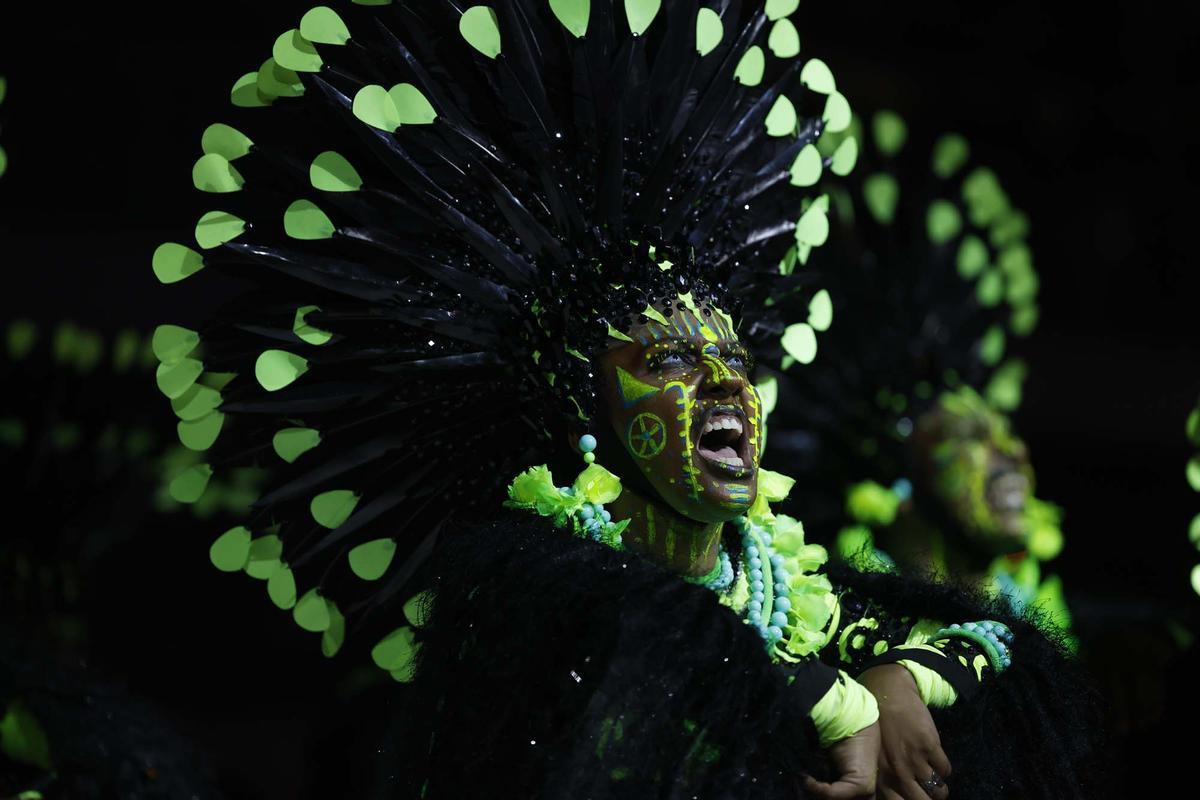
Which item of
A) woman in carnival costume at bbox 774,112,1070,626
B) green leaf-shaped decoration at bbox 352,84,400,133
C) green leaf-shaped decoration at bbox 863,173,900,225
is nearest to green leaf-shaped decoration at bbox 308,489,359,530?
green leaf-shaped decoration at bbox 352,84,400,133

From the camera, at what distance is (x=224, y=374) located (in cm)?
280

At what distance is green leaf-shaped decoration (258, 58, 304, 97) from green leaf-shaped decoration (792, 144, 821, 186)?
3.54ft

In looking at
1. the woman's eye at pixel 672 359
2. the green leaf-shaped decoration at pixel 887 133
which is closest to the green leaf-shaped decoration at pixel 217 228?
the woman's eye at pixel 672 359

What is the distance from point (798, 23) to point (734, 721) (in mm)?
3710

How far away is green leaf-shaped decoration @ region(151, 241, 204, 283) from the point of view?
2.70 metres

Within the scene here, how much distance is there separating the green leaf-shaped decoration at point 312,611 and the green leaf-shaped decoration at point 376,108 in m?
0.92

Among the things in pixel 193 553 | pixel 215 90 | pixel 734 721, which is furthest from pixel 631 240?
pixel 193 553

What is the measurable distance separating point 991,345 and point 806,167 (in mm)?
2087

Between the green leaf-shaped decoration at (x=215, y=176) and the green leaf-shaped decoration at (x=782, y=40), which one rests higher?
the green leaf-shaped decoration at (x=782, y=40)

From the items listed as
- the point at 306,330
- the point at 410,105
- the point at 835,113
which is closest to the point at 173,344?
the point at 306,330

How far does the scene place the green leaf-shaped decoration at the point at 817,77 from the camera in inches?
125

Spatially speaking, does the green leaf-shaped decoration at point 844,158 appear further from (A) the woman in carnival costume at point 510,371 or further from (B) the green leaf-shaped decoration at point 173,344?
(B) the green leaf-shaped decoration at point 173,344

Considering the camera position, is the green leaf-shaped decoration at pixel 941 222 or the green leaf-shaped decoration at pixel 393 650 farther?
the green leaf-shaped decoration at pixel 941 222

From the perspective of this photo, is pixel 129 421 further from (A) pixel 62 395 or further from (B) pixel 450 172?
(B) pixel 450 172
